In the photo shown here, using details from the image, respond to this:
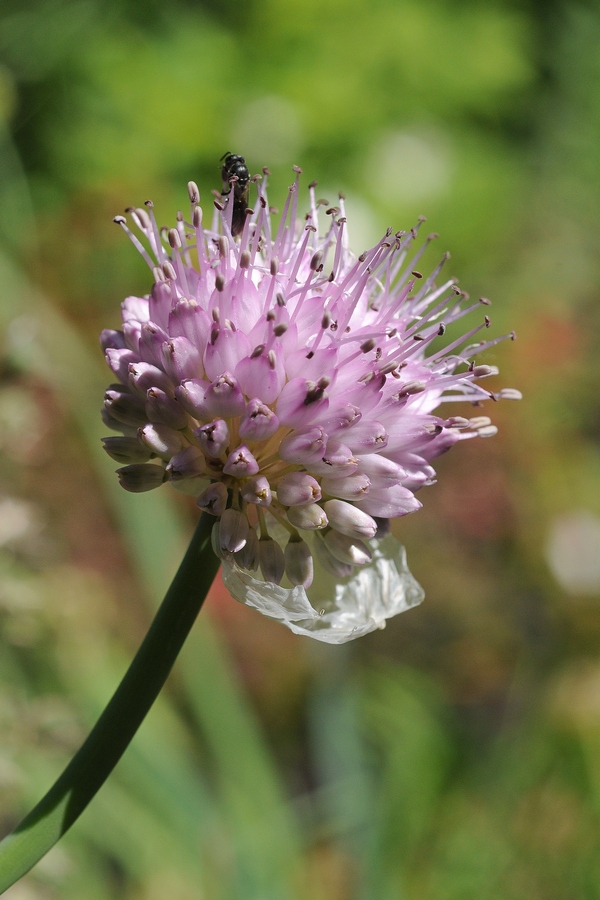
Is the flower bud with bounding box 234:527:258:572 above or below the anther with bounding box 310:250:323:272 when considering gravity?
below

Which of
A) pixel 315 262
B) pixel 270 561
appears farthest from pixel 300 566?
pixel 315 262

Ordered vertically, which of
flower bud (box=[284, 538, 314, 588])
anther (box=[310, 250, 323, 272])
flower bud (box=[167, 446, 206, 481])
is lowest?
flower bud (box=[284, 538, 314, 588])

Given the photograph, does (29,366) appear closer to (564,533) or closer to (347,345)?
(347,345)

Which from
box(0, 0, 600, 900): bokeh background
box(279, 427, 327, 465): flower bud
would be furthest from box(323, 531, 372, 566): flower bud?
box(0, 0, 600, 900): bokeh background

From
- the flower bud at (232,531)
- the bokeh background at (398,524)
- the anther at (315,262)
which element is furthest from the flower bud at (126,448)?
the bokeh background at (398,524)

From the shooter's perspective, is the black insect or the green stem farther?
the black insect

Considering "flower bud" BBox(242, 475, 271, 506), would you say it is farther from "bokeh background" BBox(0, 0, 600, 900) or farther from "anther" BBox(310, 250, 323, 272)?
"bokeh background" BBox(0, 0, 600, 900)
